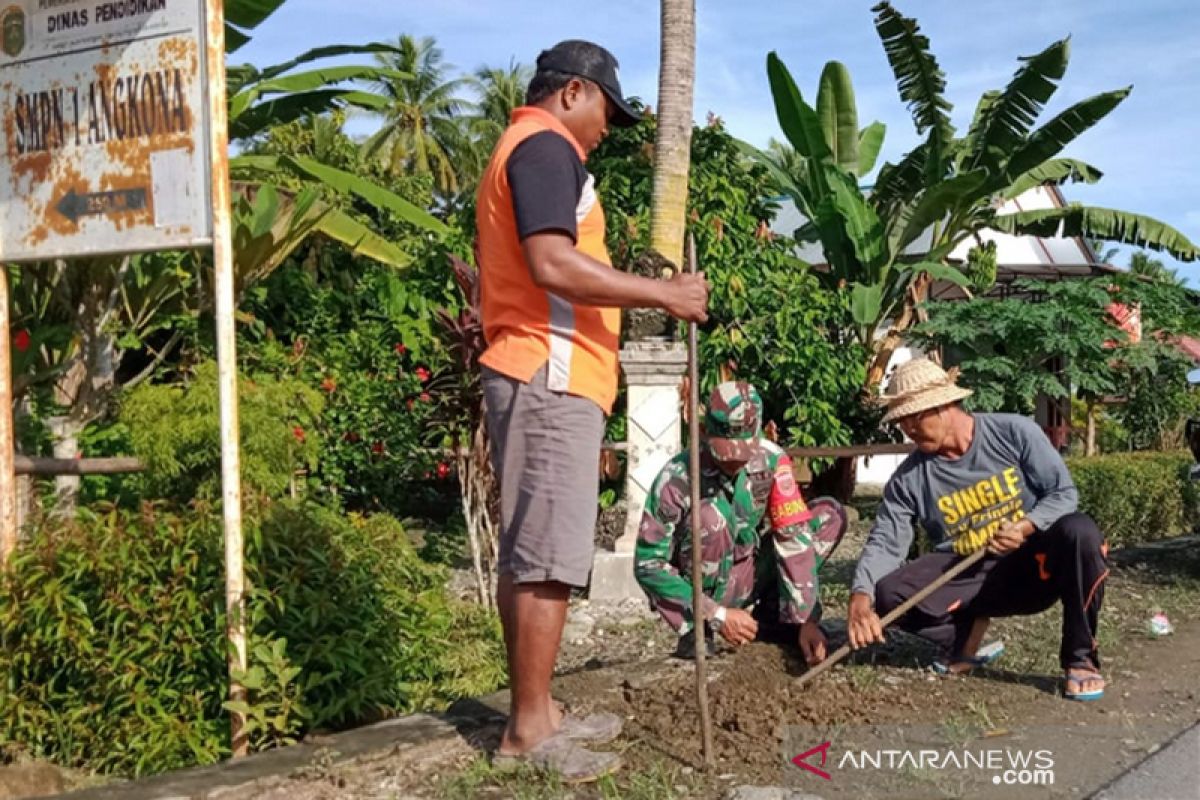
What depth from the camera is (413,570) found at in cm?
479

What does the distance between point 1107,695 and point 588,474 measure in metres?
2.26

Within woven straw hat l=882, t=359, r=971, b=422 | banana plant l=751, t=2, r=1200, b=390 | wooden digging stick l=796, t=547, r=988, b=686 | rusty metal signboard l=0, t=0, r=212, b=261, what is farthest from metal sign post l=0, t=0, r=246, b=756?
banana plant l=751, t=2, r=1200, b=390

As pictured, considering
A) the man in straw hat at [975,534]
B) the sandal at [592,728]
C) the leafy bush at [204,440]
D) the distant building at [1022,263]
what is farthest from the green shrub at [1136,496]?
the sandal at [592,728]

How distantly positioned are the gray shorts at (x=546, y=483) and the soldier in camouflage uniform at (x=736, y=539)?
1.16 metres

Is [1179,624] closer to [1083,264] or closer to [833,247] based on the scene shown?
[833,247]

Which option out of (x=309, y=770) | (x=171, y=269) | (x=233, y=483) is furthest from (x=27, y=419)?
(x=309, y=770)

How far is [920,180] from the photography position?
47.8ft

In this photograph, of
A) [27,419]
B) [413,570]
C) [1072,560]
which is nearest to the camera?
[1072,560]

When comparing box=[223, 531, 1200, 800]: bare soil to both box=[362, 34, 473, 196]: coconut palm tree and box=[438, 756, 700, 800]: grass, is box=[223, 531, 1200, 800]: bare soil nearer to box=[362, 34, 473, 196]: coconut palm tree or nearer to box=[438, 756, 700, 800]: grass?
box=[438, 756, 700, 800]: grass

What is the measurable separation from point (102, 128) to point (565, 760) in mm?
2601

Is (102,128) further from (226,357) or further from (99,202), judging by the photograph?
(226,357)

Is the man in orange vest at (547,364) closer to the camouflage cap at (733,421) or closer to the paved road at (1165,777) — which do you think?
the camouflage cap at (733,421)

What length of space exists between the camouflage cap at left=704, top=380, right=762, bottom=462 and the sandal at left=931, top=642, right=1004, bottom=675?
1090mm

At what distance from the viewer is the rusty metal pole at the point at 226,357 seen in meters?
3.72
